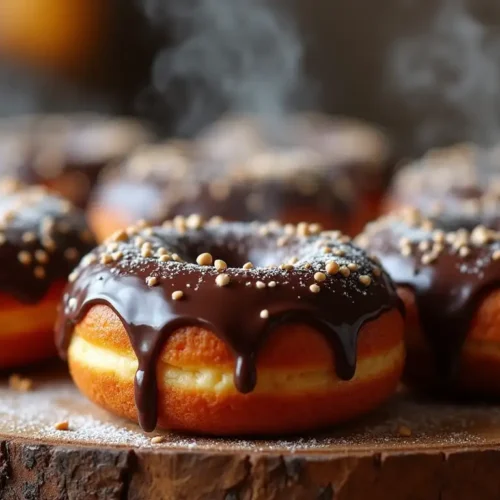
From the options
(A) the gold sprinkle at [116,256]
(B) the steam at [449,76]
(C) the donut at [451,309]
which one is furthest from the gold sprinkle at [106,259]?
(B) the steam at [449,76]

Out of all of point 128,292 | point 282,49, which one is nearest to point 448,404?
point 128,292

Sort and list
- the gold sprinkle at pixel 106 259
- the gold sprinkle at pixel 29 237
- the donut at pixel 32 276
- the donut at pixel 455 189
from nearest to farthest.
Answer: the gold sprinkle at pixel 106 259, the donut at pixel 32 276, the gold sprinkle at pixel 29 237, the donut at pixel 455 189

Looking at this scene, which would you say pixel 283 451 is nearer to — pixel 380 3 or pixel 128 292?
pixel 128 292

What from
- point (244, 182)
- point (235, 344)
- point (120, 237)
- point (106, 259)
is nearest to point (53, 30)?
point (244, 182)

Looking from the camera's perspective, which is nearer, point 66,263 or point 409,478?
point 409,478

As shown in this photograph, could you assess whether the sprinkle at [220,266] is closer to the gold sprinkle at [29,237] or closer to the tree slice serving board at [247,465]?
the tree slice serving board at [247,465]

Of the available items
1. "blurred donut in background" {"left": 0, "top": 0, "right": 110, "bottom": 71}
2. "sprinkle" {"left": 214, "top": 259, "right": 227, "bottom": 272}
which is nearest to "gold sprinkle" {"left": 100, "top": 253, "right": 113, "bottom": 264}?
"sprinkle" {"left": 214, "top": 259, "right": 227, "bottom": 272}
